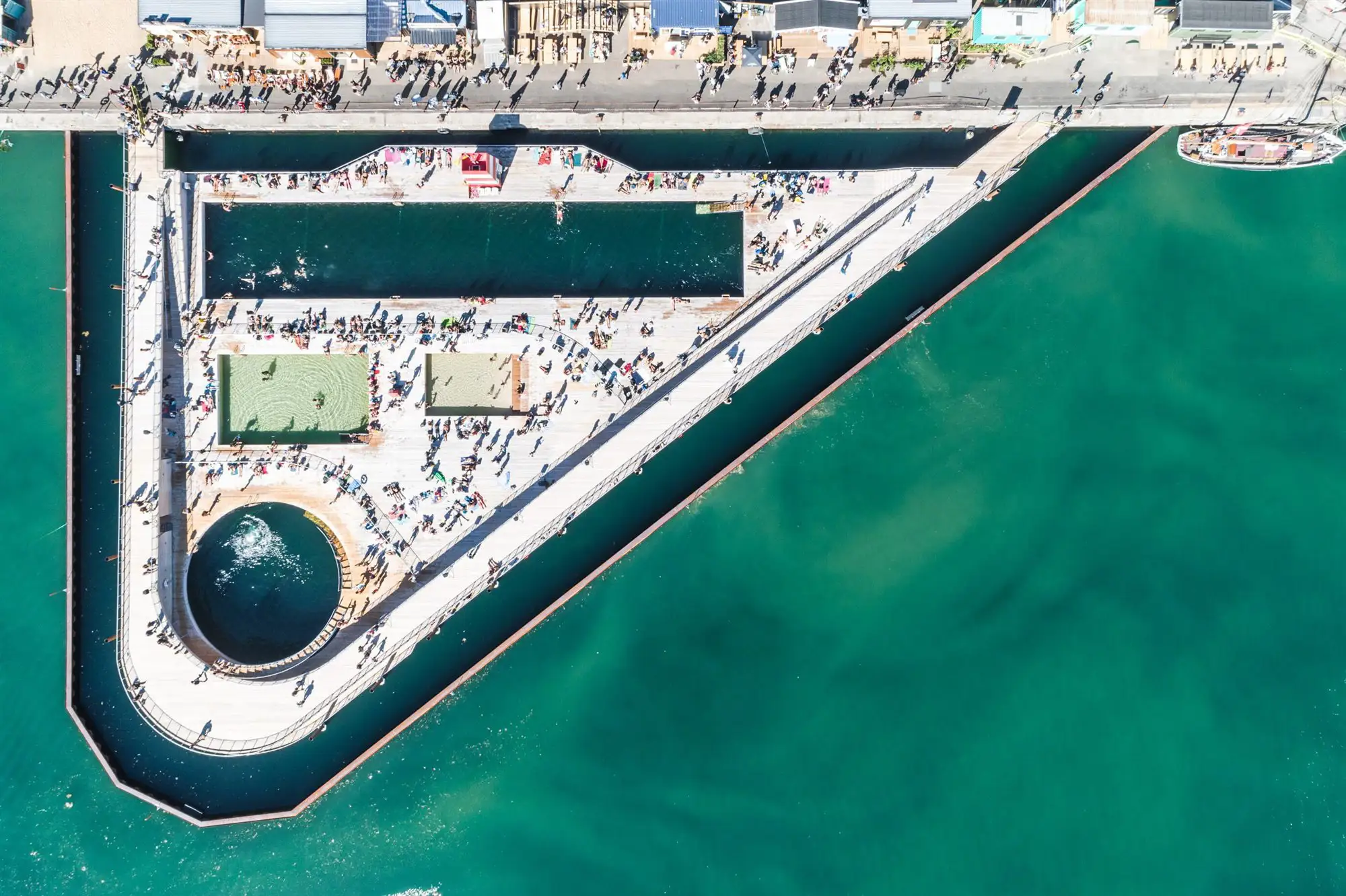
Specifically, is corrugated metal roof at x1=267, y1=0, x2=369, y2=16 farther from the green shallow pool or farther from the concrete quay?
the green shallow pool

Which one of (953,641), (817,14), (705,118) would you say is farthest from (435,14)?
(953,641)

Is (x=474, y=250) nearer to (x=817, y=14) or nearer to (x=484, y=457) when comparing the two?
(x=484, y=457)

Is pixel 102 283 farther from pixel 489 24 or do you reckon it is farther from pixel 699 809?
pixel 699 809

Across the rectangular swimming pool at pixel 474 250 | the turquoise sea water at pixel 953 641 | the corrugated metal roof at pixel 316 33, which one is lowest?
the turquoise sea water at pixel 953 641

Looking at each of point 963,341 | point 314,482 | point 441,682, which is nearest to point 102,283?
point 314,482

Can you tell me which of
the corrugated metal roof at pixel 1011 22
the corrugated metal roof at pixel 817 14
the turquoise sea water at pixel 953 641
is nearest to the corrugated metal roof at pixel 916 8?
the corrugated metal roof at pixel 817 14

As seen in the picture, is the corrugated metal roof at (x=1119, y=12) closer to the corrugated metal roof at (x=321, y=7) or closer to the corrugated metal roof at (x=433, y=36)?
the corrugated metal roof at (x=433, y=36)
